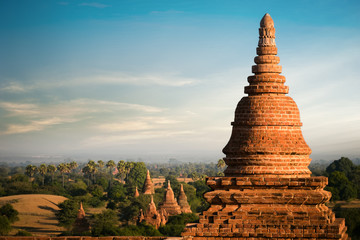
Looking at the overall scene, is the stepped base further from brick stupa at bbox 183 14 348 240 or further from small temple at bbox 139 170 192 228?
small temple at bbox 139 170 192 228

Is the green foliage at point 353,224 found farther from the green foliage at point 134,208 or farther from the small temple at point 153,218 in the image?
the green foliage at point 134,208

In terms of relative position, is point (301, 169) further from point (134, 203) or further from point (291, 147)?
point (134, 203)

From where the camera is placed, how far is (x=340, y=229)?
13570 millimetres

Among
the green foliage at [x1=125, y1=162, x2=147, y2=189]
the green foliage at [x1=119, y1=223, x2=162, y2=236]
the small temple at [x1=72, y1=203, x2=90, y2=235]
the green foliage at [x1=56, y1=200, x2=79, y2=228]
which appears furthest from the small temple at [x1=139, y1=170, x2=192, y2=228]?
the green foliage at [x1=125, y1=162, x2=147, y2=189]

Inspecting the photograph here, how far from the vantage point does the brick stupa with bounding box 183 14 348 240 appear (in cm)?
1359

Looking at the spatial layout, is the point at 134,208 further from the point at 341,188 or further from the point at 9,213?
the point at 341,188

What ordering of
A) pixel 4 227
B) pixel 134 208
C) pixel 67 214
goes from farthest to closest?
pixel 67 214, pixel 134 208, pixel 4 227

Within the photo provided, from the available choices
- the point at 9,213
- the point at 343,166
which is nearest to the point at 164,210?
the point at 9,213

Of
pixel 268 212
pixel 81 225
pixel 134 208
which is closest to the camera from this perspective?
pixel 268 212

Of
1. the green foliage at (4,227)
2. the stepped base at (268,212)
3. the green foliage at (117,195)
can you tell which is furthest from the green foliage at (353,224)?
the green foliage at (117,195)

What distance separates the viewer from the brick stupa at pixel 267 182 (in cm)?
1359

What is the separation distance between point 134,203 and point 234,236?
7912 centimetres

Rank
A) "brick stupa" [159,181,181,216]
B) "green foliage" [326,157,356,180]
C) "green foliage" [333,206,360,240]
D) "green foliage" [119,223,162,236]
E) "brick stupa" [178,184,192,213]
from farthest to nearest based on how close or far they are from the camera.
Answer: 1. "green foliage" [326,157,356,180]
2. "brick stupa" [178,184,192,213]
3. "brick stupa" [159,181,181,216]
4. "green foliage" [119,223,162,236]
5. "green foliage" [333,206,360,240]

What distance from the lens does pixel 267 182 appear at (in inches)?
546
